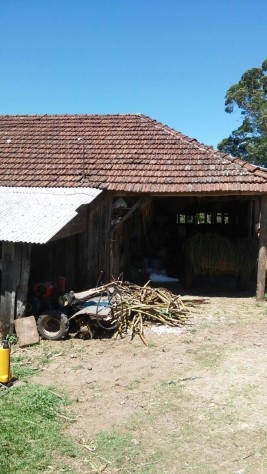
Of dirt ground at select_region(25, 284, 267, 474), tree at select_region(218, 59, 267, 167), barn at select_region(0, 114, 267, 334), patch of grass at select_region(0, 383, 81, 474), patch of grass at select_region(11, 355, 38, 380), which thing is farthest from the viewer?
tree at select_region(218, 59, 267, 167)

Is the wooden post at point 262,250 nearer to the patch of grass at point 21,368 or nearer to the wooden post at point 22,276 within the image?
the wooden post at point 22,276

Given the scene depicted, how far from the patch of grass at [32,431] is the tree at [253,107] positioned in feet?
79.8

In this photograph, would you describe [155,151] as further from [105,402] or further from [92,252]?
[105,402]

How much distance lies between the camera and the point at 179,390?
17.9ft

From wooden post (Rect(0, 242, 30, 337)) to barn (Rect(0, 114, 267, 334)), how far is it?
17mm

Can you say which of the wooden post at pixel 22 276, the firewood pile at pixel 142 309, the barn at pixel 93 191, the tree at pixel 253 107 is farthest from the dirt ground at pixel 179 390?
the tree at pixel 253 107

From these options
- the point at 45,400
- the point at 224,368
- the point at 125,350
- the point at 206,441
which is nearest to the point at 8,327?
the point at 125,350

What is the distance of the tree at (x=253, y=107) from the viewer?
2712 cm

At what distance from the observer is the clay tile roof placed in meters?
9.76

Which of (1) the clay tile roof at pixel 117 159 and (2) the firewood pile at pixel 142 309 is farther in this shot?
(1) the clay tile roof at pixel 117 159

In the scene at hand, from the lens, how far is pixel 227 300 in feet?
33.3

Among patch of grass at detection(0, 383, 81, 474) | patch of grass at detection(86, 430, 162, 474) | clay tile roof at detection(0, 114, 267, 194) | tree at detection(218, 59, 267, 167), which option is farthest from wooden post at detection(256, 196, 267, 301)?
tree at detection(218, 59, 267, 167)

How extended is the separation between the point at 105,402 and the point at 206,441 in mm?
1378

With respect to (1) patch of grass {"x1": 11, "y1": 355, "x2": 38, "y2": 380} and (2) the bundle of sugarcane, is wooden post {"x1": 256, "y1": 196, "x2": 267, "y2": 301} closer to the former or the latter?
(2) the bundle of sugarcane
